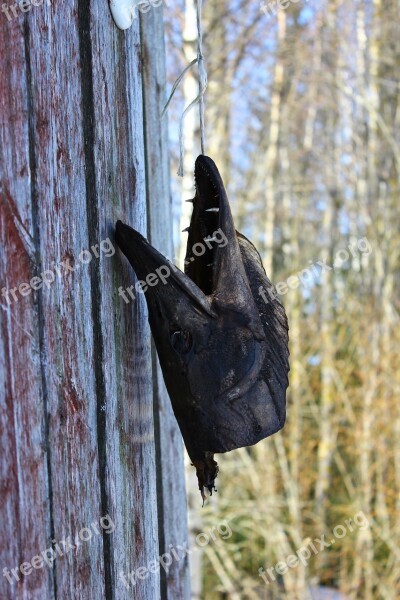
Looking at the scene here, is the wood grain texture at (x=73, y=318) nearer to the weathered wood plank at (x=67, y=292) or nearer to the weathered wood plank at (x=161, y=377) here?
the weathered wood plank at (x=67, y=292)

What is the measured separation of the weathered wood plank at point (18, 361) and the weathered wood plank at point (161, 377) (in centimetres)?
96

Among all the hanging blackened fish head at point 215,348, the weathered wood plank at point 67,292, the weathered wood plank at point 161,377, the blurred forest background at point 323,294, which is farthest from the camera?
the blurred forest background at point 323,294

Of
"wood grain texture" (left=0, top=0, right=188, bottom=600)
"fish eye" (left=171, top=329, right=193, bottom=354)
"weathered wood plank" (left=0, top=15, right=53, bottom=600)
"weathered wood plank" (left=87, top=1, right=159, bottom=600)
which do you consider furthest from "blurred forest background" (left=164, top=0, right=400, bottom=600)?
"weathered wood plank" (left=0, top=15, right=53, bottom=600)

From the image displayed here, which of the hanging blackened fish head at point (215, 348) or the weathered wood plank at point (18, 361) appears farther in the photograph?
the hanging blackened fish head at point (215, 348)

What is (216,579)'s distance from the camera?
642cm

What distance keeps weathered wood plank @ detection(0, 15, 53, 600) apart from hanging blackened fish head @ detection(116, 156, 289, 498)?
0.29 m

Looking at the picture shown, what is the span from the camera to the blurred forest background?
18.4 ft

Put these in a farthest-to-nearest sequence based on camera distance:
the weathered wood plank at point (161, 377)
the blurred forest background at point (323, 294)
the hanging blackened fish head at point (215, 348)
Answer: the blurred forest background at point (323, 294) → the weathered wood plank at point (161, 377) → the hanging blackened fish head at point (215, 348)

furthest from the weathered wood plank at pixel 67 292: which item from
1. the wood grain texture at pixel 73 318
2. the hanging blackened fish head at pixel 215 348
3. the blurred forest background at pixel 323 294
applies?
the blurred forest background at pixel 323 294

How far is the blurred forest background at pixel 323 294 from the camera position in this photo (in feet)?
18.4

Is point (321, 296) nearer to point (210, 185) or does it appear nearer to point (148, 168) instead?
point (148, 168)

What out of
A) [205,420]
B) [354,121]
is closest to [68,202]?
[205,420]

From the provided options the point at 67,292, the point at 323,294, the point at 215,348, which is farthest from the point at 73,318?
the point at 323,294

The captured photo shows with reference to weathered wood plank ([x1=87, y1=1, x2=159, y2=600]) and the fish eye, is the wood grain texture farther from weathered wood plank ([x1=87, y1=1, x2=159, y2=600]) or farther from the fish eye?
the fish eye
